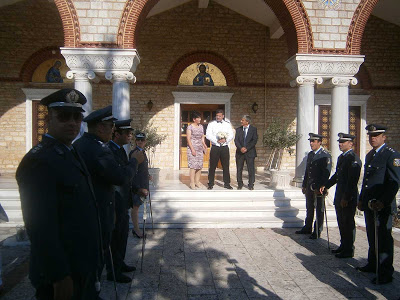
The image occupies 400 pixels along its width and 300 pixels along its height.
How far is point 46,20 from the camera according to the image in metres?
12.0

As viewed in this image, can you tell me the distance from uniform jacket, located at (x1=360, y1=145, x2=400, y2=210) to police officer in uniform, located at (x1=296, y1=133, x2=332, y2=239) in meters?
1.44

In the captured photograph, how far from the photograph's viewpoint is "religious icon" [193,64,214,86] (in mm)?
12703

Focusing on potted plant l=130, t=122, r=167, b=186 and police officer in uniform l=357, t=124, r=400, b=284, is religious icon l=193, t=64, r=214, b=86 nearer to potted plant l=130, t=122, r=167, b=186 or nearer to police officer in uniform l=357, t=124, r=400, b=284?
potted plant l=130, t=122, r=167, b=186

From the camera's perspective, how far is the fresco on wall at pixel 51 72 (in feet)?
40.3

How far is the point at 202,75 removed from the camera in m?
12.7

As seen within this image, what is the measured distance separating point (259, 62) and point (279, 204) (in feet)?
22.5

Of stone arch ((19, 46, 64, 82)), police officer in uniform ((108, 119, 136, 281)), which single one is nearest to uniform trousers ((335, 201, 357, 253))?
police officer in uniform ((108, 119, 136, 281))

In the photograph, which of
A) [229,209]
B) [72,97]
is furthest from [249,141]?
[72,97]

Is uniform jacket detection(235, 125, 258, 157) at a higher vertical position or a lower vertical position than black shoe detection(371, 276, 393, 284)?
higher

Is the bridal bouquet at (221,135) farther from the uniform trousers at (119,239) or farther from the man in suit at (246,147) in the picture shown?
the uniform trousers at (119,239)

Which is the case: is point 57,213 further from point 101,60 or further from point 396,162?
point 101,60

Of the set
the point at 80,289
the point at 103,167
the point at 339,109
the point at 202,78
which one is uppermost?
the point at 202,78

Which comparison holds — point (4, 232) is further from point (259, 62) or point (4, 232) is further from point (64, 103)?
point (259, 62)

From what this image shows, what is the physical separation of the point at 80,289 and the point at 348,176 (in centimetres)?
427
